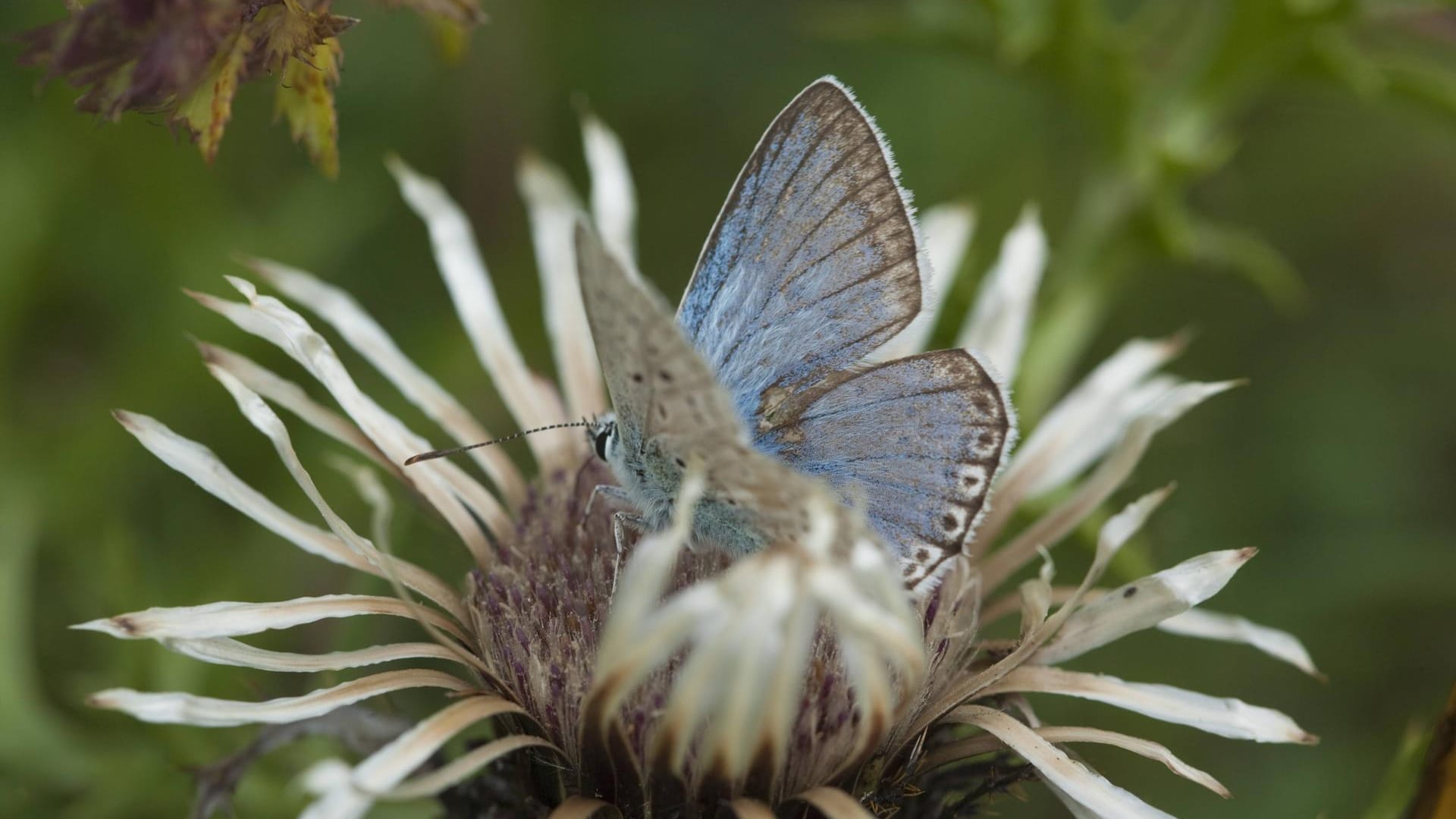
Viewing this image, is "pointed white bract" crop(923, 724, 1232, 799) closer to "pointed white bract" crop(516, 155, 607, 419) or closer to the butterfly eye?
the butterfly eye

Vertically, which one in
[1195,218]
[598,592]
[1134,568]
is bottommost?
[598,592]

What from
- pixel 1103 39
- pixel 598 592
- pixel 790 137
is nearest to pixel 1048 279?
pixel 1103 39

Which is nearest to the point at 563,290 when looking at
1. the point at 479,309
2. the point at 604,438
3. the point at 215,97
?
the point at 479,309

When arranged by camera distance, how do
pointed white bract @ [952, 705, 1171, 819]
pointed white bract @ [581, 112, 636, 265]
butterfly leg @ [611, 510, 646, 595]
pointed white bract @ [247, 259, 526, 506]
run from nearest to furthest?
pointed white bract @ [952, 705, 1171, 819] → butterfly leg @ [611, 510, 646, 595] → pointed white bract @ [247, 259, 526, 506] → pointed white bract @ [581, 112, 636, 265]

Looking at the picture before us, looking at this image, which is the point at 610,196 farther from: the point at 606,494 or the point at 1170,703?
the point at 1170,703

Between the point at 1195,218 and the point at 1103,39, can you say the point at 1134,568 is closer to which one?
the point at 1103,39

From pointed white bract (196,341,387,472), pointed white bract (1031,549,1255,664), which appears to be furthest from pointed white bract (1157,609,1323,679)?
pointed white bract (196,341,387,472)
